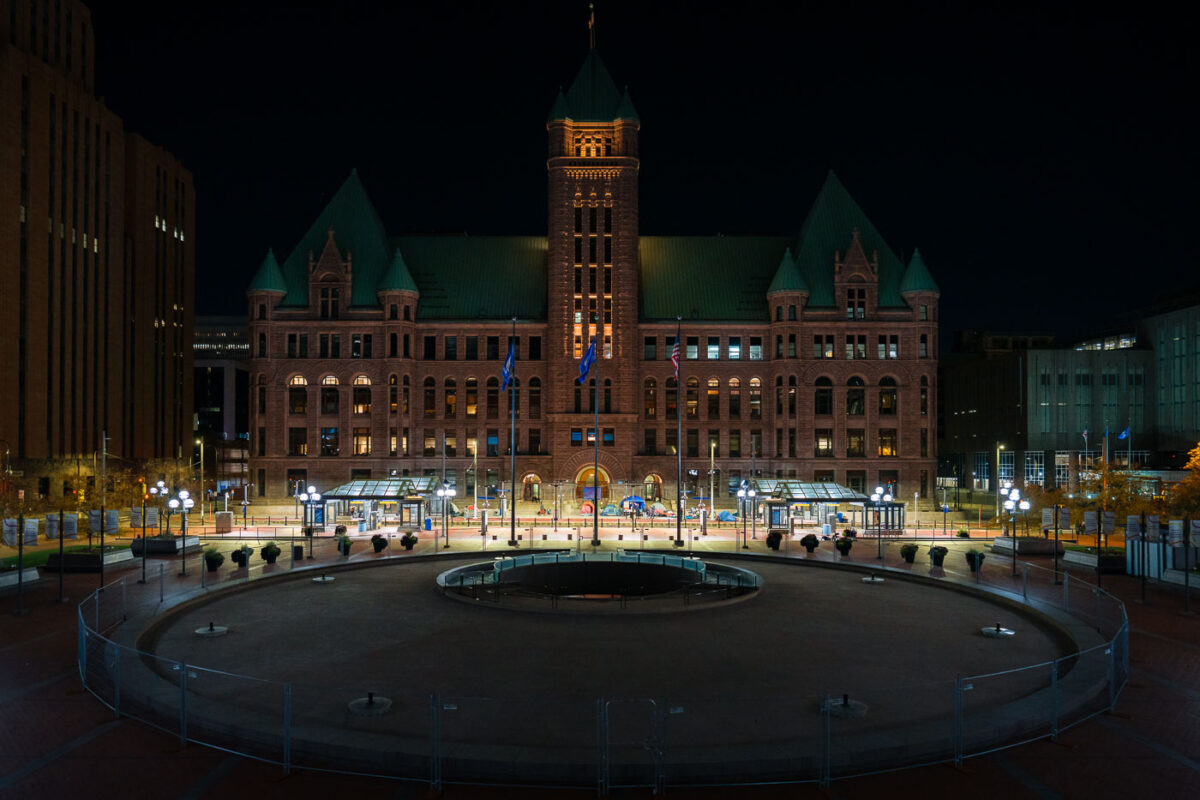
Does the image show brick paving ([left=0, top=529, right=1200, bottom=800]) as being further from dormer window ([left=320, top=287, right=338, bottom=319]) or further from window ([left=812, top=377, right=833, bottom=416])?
dormer window ([left=320, top=287, right=338, bottom=319])

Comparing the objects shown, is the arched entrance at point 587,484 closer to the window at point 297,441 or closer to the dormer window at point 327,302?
the window at point 297,441

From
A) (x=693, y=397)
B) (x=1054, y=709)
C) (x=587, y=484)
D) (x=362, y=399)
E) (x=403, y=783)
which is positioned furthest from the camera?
(x=693, y=397)

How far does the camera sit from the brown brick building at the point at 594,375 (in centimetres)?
8631

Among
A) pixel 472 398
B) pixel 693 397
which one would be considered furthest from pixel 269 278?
pixel 693 397

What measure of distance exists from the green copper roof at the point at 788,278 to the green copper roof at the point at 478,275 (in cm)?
2405

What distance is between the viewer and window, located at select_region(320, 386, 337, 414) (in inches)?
3428

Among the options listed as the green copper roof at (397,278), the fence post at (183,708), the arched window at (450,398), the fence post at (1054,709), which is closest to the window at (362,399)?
the arched window at (450,398)

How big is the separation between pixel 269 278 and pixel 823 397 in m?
56.7

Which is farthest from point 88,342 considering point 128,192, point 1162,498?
point 1162,498

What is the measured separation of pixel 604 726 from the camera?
14.5m

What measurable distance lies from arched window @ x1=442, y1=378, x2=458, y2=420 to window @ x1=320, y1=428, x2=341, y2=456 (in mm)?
11110

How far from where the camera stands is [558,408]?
8619 centimetres

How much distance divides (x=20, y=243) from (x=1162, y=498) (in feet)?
290

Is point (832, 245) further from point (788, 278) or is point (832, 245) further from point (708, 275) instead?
point (708, 275)
